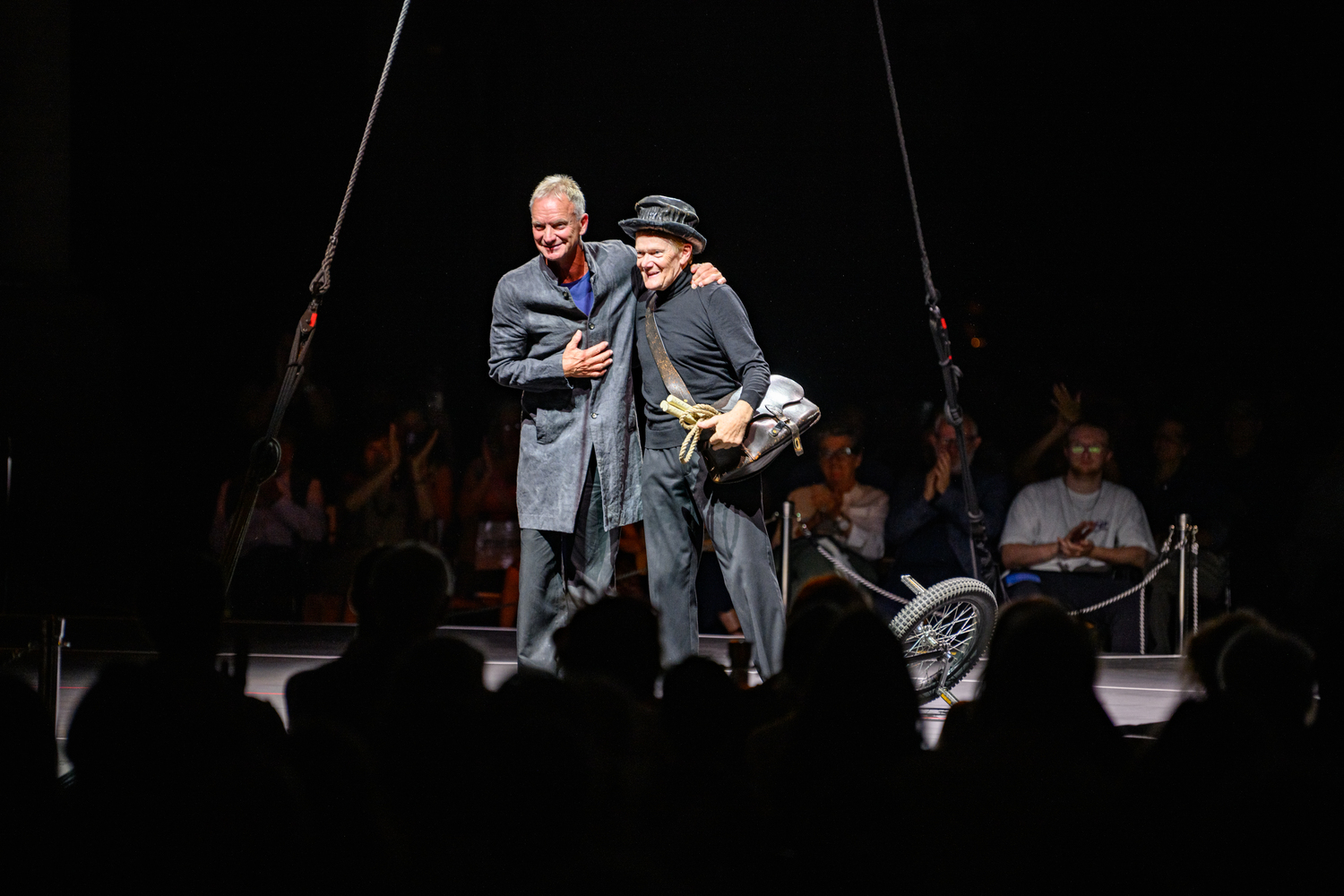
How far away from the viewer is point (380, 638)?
104 inches

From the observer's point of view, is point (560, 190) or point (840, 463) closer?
point (560, 190)

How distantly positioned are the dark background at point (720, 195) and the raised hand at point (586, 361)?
10.9 ft

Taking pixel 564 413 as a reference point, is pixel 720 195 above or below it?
above

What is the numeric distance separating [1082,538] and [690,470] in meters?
2.74

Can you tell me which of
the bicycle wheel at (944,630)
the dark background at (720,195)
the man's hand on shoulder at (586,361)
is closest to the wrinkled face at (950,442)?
the dark background at (720,195)

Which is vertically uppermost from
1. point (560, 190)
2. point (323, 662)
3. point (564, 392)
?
point (560, 190)

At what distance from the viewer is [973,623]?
477 cm

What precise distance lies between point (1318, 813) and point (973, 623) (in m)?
3.03

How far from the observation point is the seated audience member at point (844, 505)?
6.61 m

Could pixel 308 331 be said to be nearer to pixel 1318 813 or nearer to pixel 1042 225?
pixel 1318 813

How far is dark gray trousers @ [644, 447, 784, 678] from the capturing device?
4.36 m

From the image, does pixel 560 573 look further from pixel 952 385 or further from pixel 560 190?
pixel 952 385

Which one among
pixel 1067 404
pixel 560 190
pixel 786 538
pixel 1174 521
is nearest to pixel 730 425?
pixel 560 190

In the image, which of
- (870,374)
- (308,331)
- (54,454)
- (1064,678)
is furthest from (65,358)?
(1064,678)
